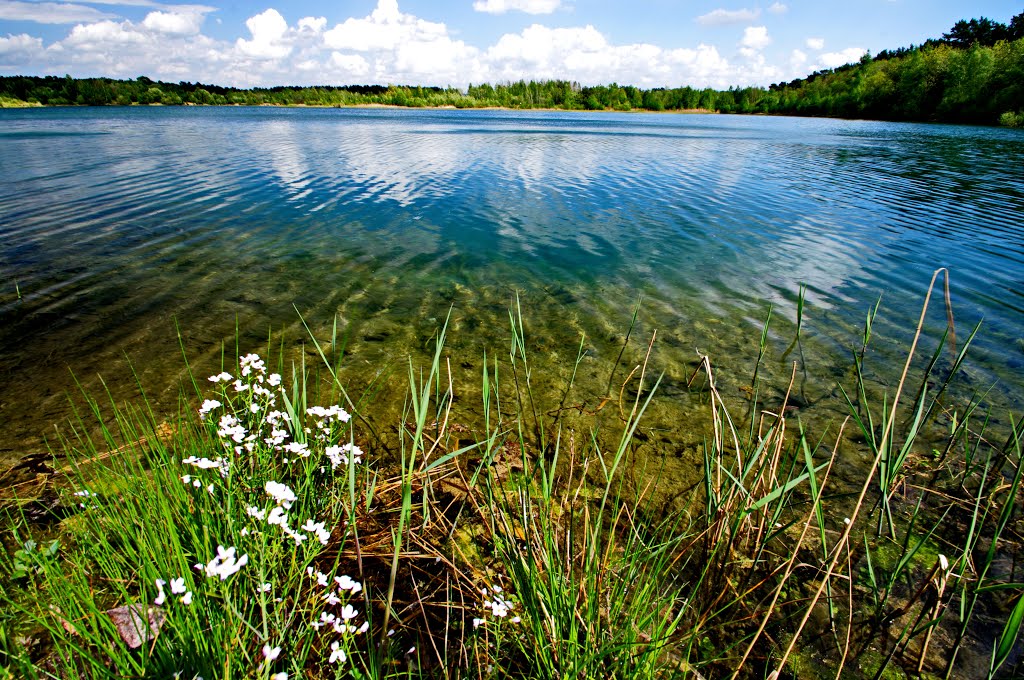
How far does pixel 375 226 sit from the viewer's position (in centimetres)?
1221

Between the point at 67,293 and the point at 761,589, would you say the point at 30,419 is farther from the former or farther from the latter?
the point at 761,589

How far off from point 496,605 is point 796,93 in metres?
152

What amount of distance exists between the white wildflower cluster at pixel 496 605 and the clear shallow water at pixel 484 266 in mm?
2817

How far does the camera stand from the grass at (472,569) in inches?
86.5

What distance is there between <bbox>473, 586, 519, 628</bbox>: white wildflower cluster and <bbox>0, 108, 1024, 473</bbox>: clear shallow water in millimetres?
2817

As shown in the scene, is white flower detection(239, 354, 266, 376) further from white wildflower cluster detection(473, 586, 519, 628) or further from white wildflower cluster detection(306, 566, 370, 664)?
white wildflower cluster detection(473, 586, 519, 628)

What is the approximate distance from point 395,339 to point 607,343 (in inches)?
115

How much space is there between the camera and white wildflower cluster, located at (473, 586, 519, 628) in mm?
2377

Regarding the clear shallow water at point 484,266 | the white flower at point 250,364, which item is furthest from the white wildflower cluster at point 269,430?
the clear shallow water at point 484,266

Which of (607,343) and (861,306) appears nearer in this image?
(607,343)

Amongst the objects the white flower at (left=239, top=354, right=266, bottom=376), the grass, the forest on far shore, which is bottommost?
the grass

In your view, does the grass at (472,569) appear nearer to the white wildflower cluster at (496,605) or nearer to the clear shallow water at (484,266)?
the white wildflower cluster at (496,605)

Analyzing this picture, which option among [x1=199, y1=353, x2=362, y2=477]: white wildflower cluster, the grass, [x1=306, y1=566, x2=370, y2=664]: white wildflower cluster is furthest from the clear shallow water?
[x1=306, y1=566, x2=370, y2=664]: white wildflower cluster

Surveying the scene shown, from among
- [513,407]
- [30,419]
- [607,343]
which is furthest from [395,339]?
[30,419]
